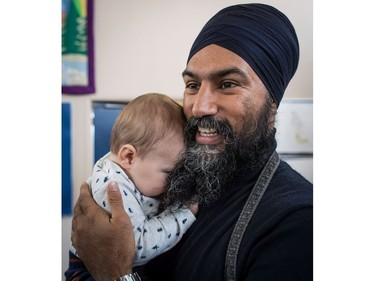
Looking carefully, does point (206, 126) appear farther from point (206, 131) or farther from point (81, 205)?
point (81, 205)

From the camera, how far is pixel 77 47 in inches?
44.8

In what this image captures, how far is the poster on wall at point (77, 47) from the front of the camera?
113cm

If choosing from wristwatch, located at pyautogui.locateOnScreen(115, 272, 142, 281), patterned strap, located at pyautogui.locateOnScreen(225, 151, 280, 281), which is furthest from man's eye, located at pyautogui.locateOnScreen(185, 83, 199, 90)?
wristwatch, located at pyautogui.locateOnScreen(115, 272, 142, 281)

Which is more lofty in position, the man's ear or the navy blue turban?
the navy blue turban

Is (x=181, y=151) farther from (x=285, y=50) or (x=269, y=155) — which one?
(x=285, y=50)

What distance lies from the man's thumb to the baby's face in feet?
0.13

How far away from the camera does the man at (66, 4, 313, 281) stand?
3.28 feet

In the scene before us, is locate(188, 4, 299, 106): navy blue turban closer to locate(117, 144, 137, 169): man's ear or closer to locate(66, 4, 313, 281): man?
locate(66, 4, 313, 281): man

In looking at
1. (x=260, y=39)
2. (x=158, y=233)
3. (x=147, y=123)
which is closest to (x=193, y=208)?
(x=158, y=233)

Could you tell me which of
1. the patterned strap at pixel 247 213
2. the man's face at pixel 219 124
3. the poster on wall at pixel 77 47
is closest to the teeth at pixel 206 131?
the man's face at pixel 219 124

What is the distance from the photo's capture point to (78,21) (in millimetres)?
1140

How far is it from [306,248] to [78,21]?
694 millimetres

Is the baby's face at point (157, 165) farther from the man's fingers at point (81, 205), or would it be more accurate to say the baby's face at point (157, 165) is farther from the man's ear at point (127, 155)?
the man's fingers at point (81, 205)

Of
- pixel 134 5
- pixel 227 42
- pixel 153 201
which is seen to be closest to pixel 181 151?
pixel 153 201
